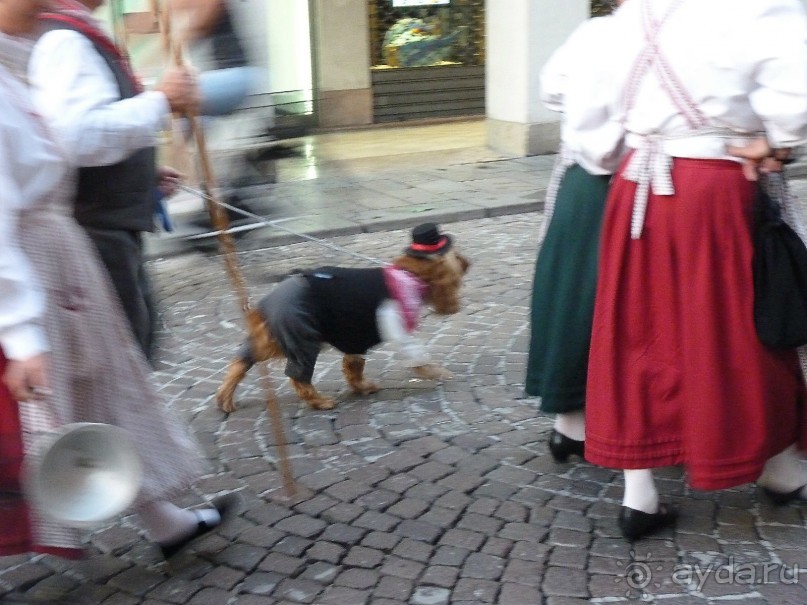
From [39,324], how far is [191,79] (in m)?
0.93

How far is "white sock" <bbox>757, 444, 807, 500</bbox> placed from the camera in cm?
347

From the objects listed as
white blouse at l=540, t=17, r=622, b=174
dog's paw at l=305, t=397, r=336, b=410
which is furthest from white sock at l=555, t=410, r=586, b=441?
dog's paw at l=305, t=397, r=336, b=410

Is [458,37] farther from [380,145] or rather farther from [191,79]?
[191,79]

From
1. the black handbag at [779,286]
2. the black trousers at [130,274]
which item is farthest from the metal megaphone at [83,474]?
the black handbag at [779,286]

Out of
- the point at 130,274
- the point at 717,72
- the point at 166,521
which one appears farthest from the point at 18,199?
the point at 717,72

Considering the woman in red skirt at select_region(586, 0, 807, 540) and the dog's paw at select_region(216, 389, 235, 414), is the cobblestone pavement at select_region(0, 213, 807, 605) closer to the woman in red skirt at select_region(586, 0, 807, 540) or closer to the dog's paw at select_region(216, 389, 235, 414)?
the dog's paw at select_region(216, 389, 235, 414)

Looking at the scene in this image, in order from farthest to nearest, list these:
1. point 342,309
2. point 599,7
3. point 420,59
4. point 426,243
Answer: point 420,59
point 599,7
point 426,243
point 342,309

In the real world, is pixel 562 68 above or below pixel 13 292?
above

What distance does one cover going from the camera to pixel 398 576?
326 centimetres

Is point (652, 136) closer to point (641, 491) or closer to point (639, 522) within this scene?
point (641, 491)

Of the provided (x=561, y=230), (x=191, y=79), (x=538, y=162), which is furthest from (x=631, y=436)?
(x=538, y=162)

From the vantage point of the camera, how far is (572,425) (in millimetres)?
3916

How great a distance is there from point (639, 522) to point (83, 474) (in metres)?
1.74

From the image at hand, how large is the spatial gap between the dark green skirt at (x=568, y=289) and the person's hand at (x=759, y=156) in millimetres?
575
